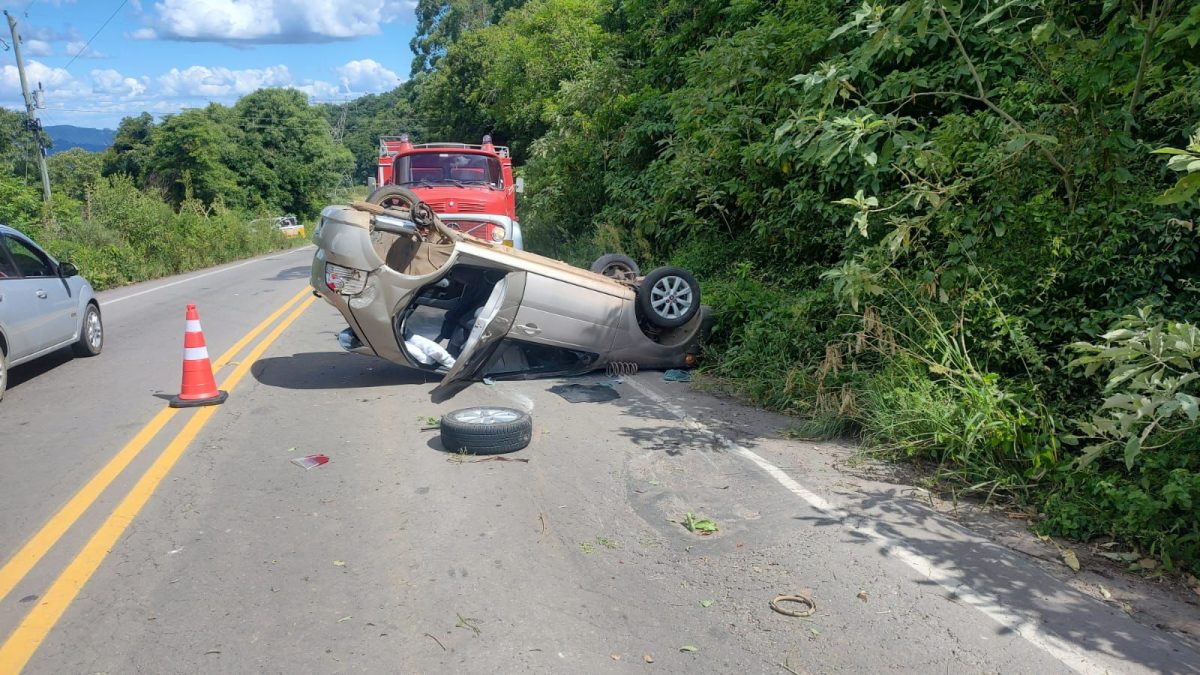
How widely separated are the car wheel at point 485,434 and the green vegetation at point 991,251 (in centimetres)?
246

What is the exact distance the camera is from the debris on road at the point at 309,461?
21.1 ft

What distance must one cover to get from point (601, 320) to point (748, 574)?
4849mm

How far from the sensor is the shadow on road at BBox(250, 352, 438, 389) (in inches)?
364

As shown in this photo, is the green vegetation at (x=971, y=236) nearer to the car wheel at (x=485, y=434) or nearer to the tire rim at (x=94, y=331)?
the car wheel at (x=485, y=434)

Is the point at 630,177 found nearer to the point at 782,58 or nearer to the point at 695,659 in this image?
the point at 782,58

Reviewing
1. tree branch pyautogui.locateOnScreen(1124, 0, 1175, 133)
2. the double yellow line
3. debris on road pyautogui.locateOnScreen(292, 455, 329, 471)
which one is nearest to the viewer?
the double yellow line

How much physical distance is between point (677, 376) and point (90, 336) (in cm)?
732

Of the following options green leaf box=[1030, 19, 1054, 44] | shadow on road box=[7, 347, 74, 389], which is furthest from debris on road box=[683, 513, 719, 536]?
shadow on road box=[7, 347, 74, 389]

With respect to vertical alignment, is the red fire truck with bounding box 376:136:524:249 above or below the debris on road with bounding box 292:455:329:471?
above

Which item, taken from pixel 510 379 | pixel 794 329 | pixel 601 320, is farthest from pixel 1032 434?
Result: pixel 510 379

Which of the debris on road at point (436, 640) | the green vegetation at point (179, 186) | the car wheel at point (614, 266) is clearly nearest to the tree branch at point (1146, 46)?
the debris on road at point (436, 640)

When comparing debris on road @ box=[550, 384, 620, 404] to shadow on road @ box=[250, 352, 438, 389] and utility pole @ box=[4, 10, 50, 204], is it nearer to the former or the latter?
→ shadow on road @ box=[250, 352, 438, 389]

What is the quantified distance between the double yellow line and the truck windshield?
840cm

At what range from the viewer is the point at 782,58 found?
1105 cm
